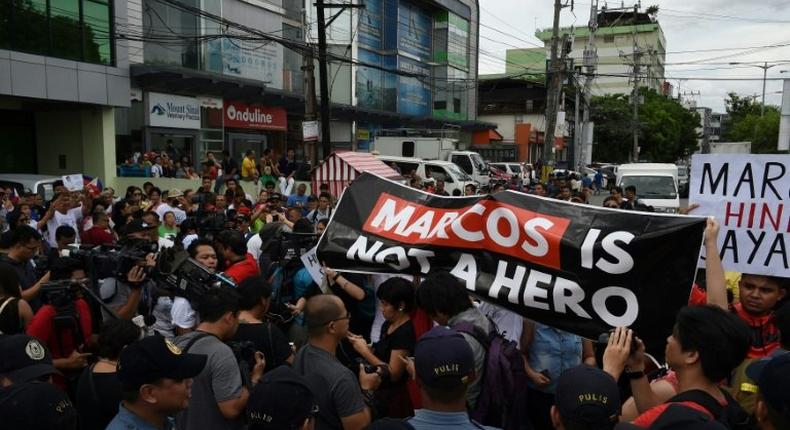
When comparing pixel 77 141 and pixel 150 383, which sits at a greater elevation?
pixel 77 141

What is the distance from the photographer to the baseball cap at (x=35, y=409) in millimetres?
2125

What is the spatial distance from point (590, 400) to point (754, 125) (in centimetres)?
6317

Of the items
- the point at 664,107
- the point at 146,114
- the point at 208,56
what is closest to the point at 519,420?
the point at 146,114

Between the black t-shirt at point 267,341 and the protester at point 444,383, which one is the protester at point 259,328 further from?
the protester at point 444,383

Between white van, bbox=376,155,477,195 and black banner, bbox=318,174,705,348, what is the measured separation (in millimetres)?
18423

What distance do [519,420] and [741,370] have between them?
130 cm

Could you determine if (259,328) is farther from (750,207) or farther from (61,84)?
(61,84)

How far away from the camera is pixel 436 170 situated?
23.4 metres

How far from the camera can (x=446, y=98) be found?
4028 centimetres

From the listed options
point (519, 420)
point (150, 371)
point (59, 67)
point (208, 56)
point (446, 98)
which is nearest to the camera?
point (150, 371)

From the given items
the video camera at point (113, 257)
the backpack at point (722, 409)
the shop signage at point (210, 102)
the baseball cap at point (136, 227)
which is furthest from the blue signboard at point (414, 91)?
the backpack at point (722, 409)

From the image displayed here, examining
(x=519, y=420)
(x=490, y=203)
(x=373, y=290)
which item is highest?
(x=490, y=203)

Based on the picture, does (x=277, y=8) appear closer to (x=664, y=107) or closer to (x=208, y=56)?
(x=208, y=56)

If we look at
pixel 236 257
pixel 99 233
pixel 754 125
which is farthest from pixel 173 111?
pixel 754 125
